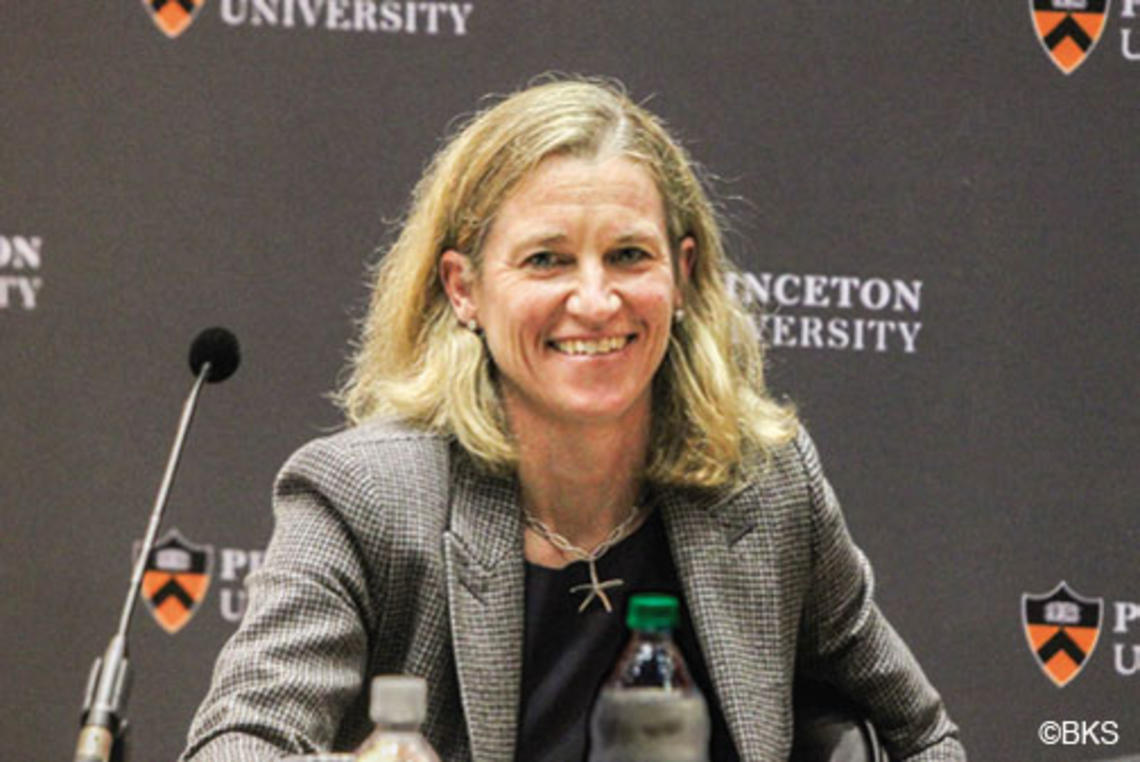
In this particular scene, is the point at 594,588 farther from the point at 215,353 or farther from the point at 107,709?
the point at 107,709

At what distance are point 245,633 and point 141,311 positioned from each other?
1707 millimetres

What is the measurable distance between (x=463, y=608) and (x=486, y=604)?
36 millimetres

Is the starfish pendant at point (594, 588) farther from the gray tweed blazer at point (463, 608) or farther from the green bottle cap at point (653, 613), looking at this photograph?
the green bottle cap at point (653, 613)

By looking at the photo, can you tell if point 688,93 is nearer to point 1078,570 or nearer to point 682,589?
point 1078,570

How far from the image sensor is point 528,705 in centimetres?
247

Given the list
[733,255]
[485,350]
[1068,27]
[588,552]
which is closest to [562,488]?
[588,552]

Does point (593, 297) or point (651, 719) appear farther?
point (593, 297)

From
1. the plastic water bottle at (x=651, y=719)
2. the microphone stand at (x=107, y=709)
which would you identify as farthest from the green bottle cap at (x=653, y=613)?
the microphone stand at (x=107, y=709)

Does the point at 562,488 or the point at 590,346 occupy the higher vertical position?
the point at 590,346

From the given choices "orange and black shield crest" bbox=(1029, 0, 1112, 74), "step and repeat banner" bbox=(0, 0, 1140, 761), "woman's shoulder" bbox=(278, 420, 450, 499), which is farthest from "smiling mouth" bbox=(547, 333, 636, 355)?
"orange and black shield crest" bbox=(1029, 0, 1112, 74)

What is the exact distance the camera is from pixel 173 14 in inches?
150

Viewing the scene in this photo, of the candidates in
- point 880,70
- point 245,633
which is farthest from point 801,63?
point 245,633

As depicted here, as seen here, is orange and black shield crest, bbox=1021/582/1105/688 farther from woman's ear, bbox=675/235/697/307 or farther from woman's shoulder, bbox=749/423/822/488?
woman's ear, bbox=675/235/697/307

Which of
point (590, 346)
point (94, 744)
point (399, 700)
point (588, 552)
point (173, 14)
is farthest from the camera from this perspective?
point (173, 14)
